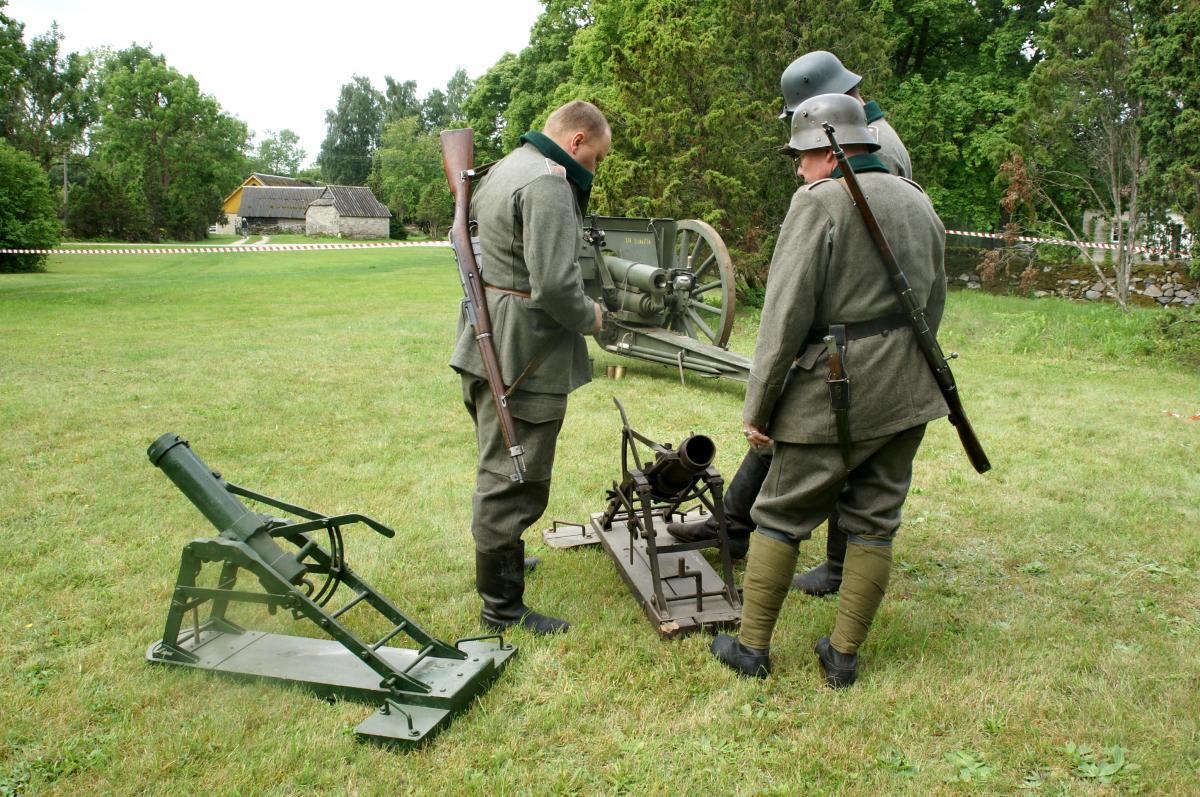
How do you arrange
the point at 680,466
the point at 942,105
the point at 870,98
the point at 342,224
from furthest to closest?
the point at 342,224
the point at 942,105
the point at 870,98
the point at 680,466

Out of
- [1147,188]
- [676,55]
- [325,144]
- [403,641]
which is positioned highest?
[325,144]

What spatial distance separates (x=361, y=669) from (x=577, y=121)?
218 centimetres

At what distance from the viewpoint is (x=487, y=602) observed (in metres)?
3.45

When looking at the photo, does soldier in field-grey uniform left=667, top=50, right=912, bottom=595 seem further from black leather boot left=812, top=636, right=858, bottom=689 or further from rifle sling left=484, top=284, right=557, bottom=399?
rifle sling left=484, top=284, right=557, bottom=399

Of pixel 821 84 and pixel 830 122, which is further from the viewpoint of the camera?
pixel 821 84

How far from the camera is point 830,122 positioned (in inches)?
111

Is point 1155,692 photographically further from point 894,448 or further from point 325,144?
point 325,144

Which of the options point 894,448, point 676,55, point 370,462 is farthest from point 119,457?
point 676,55

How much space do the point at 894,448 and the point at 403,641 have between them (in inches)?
78.3

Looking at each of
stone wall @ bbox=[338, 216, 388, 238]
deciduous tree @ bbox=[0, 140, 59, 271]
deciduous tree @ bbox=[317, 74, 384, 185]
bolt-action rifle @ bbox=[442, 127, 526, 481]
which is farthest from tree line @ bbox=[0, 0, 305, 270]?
bolt-action rifle @ bbox=[442, 127, 526, 481]

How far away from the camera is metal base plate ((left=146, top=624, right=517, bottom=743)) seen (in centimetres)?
270

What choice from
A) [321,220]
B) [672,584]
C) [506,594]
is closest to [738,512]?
[672,584]

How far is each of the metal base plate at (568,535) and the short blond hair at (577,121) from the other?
1.97 meters

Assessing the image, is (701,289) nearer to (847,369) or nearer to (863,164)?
(863,164)
